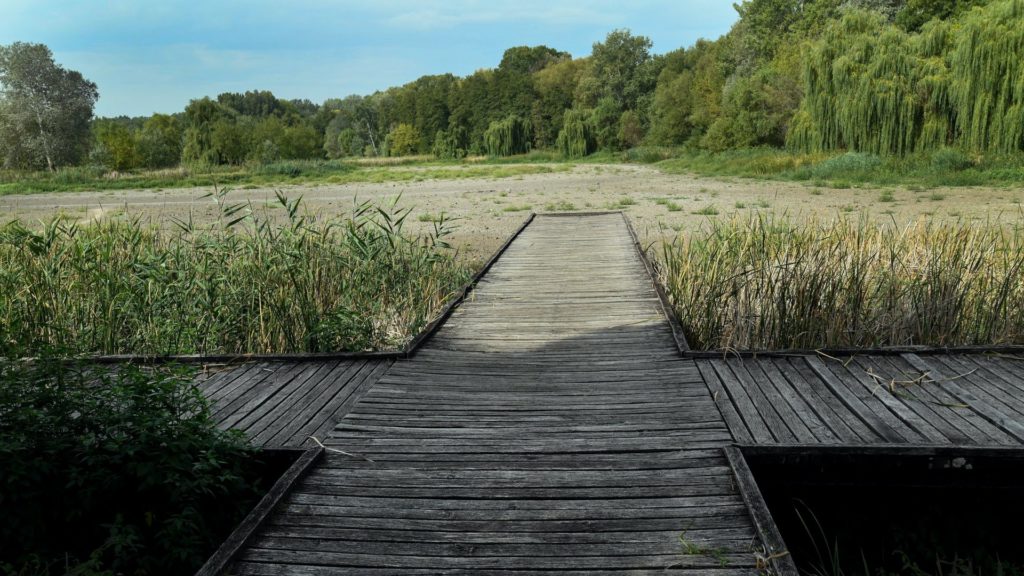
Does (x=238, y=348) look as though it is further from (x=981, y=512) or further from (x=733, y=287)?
(x=981, y=512)

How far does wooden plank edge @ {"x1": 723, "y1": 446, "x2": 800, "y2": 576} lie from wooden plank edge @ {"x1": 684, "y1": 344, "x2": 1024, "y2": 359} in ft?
4.69

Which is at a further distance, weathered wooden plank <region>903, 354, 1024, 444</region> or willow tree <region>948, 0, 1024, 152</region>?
willow tree <region>948, 0, 1024, 152</region>

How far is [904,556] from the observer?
322 cm

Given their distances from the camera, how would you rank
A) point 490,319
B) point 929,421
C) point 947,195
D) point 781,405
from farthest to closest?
point 947,195, point 490,319, point 781,405, point 929,421

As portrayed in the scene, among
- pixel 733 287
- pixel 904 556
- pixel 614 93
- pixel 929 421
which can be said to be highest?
pixel 614 93

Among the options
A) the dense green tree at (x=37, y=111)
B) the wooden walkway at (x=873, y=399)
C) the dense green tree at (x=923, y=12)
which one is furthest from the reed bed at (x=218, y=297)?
the dense green tree at (x=37, y=111)

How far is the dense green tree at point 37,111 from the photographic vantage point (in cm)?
4212

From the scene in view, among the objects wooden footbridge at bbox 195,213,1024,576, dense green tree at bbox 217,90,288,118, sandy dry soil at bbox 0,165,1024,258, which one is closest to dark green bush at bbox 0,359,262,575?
wooden footbridge at bbox 195,213,1024,576

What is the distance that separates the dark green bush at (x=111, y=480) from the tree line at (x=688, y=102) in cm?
2042

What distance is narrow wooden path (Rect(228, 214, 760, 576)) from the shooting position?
2291 millimetres

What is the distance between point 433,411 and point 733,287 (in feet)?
8.32

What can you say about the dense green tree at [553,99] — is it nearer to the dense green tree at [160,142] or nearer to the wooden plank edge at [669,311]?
the dense green tree at [160,142]

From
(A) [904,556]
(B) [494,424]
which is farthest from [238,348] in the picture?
(A) [904,556]

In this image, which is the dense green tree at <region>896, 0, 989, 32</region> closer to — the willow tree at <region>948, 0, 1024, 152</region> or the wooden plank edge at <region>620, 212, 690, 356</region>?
the willow tree at <region>948, 0, 1024, 152</region>
